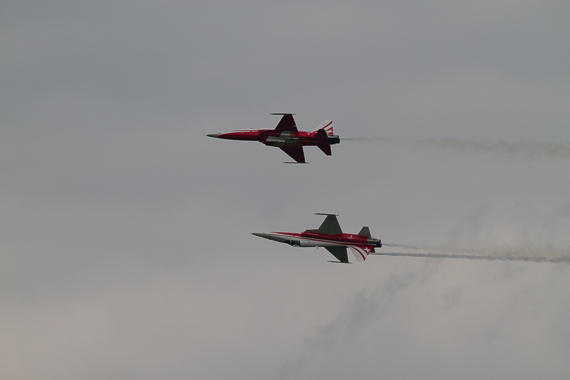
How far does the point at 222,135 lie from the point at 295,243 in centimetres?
1493

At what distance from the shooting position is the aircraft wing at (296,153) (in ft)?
366

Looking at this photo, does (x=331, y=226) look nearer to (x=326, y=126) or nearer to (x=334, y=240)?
(x=334, y=240)

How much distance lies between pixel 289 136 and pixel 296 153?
13.9 ft

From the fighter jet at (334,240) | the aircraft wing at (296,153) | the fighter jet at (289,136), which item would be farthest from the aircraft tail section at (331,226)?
the aircraft wing at (296,153)

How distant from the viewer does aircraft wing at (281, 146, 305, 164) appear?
111438 millimetres

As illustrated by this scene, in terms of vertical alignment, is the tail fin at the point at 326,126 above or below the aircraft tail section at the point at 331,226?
above

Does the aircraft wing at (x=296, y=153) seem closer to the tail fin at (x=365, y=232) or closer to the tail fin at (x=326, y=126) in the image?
the tail fin at (x=326, y=126)

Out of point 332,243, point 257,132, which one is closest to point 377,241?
point 332,243

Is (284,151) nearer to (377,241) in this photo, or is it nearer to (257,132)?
(257,132)

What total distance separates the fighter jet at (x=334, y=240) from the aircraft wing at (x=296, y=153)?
8.83m

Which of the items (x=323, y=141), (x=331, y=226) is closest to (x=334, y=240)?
(x=331, y=226)

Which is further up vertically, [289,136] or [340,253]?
[289,136]

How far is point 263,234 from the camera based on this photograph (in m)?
108

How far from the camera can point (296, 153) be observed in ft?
367
